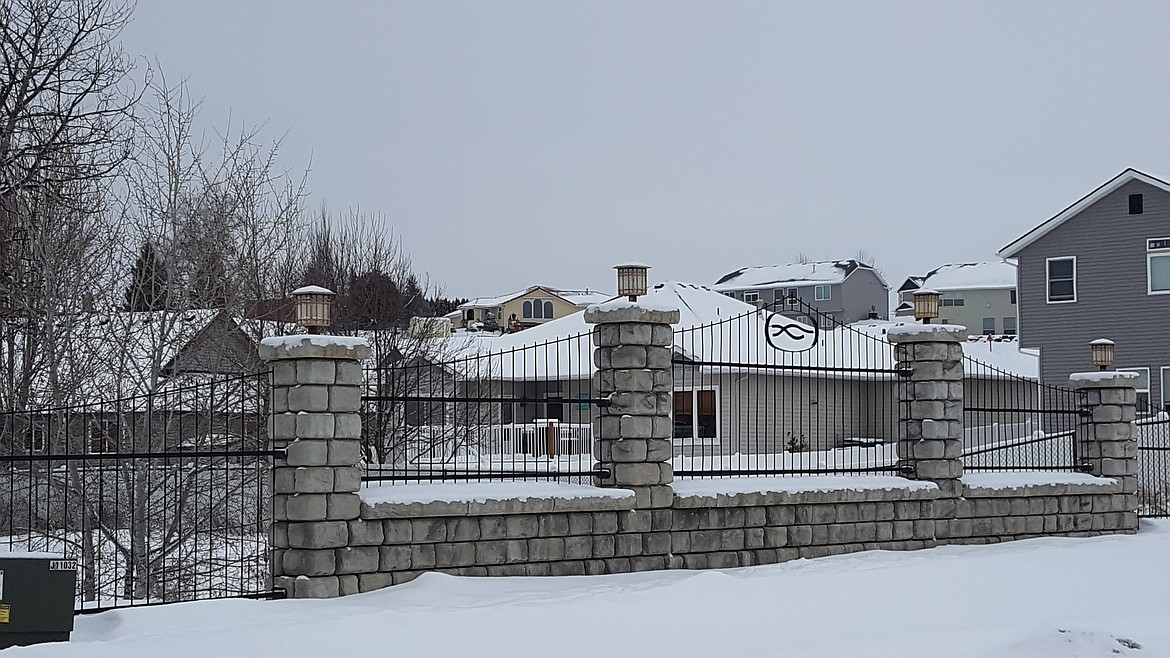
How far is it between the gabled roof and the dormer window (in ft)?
1.21

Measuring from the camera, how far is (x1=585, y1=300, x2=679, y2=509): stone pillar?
11062 millimetres

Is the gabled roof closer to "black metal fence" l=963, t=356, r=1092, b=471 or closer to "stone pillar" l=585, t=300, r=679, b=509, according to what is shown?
"black metal fence" l=963, t=356, r=1092, b=471

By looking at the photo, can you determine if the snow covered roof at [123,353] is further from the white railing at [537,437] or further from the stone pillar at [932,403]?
the stone pillar at [932,403]

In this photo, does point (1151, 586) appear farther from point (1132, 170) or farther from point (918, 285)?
point (918, 285)

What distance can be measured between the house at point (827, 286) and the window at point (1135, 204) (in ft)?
88.1

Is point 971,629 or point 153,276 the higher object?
point 153,276

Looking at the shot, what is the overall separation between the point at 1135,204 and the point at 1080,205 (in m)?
1.10

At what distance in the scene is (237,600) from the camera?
370 inches

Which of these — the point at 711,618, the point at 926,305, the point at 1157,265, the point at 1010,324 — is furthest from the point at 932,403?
the point at 1010,324

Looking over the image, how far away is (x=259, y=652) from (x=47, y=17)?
9605 millimetres

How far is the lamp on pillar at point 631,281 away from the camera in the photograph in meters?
11.2

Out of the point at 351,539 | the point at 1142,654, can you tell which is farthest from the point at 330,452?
the point at 1142,654

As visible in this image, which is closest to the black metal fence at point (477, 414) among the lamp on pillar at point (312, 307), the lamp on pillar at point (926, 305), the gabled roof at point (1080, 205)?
the lamp on pillar at point (312, 307)

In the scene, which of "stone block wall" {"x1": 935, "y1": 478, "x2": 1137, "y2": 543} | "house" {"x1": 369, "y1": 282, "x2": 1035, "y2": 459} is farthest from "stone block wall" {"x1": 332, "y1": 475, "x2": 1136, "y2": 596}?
"house" {"x1": 369, "y1": 282, "x2": 1035, "y2": 459}
